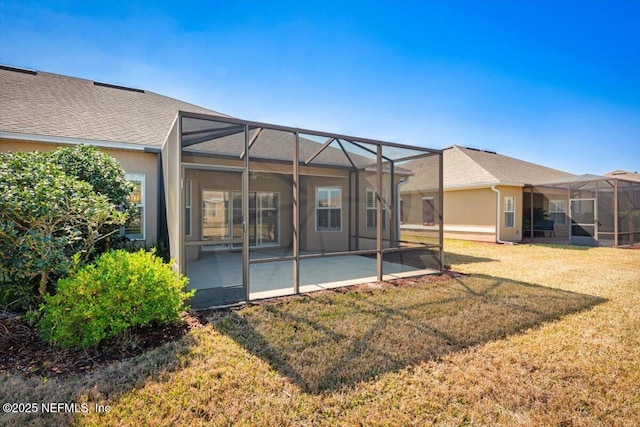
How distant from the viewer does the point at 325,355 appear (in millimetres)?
3293

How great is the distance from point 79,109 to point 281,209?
6.45 metres

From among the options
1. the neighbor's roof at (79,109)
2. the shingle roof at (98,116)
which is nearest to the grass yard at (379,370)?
the shingle roof at (98,116)

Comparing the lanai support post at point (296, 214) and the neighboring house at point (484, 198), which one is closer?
the lanai support post at point (296, 214)

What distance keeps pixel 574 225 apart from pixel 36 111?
19.7m

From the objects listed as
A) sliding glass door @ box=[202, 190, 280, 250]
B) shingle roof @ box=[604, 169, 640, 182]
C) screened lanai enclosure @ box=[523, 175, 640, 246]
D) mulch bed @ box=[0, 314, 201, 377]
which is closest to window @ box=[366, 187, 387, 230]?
sliding glass door @ box=[202, 190, 280, 250]

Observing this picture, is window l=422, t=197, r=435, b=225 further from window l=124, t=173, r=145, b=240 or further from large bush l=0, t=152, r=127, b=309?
window l=124, t=173, r=145, b=240

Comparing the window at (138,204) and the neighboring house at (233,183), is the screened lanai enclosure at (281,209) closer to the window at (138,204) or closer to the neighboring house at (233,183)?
the neighboring house at (233,183)

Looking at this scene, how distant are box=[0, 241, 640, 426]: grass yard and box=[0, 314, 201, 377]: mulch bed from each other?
18 cm

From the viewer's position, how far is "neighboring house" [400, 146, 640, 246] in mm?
13281

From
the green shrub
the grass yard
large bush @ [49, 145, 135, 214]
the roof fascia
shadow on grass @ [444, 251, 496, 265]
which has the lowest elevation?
shadow on grass @ [444, 251, 496, 265]

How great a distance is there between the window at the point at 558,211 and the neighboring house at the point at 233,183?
12.0m

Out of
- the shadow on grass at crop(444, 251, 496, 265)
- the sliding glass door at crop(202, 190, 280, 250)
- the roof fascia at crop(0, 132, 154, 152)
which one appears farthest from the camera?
the shadow on grass at crop(444, 251, 496, 265)

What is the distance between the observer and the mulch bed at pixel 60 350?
3025 millimetres

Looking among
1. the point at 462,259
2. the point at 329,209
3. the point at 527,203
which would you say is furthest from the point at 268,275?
the point at 527,203
